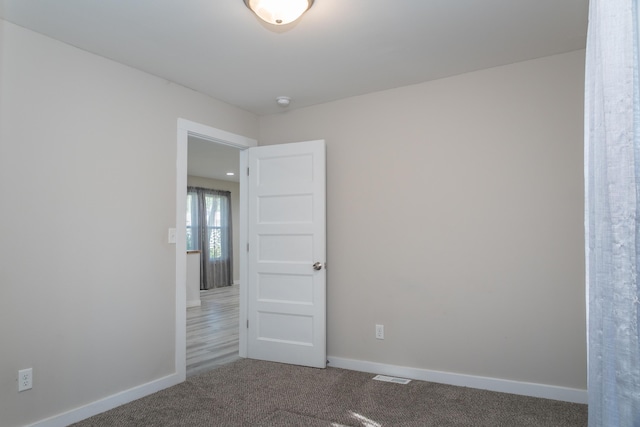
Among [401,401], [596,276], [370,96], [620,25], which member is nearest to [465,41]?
[370,96]

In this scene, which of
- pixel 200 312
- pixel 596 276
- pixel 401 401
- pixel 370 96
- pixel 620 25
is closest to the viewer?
pixel 620 25

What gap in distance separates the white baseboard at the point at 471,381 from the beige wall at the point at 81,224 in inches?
60.5

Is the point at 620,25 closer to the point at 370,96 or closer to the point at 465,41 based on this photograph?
the point at 465,41

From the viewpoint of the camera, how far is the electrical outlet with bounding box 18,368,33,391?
7.88 feet

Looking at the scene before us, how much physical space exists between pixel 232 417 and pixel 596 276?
89.3 inches

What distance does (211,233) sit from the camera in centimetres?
943

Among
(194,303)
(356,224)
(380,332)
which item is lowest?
(194,303)

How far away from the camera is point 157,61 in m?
2.99

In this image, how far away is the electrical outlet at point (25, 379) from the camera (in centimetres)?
240

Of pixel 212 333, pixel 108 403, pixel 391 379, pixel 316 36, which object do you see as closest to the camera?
pixel 316 36

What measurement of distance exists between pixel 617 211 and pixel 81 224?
2.84m

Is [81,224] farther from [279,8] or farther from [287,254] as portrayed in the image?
[279,8]

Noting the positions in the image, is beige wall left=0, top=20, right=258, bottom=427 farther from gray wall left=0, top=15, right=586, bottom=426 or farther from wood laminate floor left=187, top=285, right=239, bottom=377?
wood laminate floor left=187, top=285, right=239, bottom=377

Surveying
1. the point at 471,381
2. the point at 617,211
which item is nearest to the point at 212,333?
the point at 471,381
